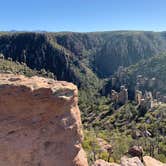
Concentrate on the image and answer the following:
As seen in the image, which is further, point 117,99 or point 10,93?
point 117,99

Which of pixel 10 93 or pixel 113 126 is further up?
pixel 10 93

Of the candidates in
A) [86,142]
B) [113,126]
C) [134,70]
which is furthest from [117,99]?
[86,142]

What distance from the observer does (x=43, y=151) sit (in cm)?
1689

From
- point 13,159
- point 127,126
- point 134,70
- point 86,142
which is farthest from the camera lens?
point 134,70

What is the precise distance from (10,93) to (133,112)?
99.2m

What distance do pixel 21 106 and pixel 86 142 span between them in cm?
4649

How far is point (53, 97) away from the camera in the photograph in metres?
17.2

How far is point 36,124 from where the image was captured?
17000 mm

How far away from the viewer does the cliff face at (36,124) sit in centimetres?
1664

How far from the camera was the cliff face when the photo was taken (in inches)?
655

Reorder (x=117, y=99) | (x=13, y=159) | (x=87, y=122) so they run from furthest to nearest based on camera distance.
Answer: (x=117, y=99)
(x=87, y=122)
(x=13, y=159)

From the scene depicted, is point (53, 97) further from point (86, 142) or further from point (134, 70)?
point (134, 70)

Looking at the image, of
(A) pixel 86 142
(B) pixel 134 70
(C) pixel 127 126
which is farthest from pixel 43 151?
(B) pixel 134 70

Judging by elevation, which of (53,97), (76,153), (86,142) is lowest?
(86,142)
